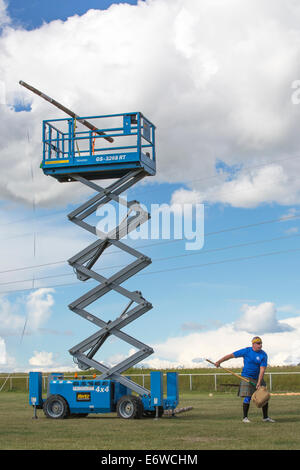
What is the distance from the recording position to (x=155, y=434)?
15039 millimetres

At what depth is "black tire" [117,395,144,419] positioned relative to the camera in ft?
64.1

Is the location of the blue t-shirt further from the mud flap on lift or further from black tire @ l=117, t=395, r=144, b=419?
the mud flap on lift

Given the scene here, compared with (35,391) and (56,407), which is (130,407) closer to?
(56,407)

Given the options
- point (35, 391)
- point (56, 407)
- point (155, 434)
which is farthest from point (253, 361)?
point (35, 391)

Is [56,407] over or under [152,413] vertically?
over

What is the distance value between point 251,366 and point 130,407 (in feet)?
13.5

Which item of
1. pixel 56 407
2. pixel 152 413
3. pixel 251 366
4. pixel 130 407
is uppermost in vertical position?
pixel 251 366

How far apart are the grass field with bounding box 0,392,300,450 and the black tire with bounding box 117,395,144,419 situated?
0.38m

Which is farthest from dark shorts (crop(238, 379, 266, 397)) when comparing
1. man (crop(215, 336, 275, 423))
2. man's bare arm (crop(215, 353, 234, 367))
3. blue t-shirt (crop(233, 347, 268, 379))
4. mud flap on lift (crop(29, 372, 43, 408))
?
mud flap on lift (crop(29, 372, 43, 408))

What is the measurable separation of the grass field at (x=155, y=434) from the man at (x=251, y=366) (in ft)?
1.45

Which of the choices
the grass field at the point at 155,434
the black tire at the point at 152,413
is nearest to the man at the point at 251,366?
the grass field at the point at 155,434
